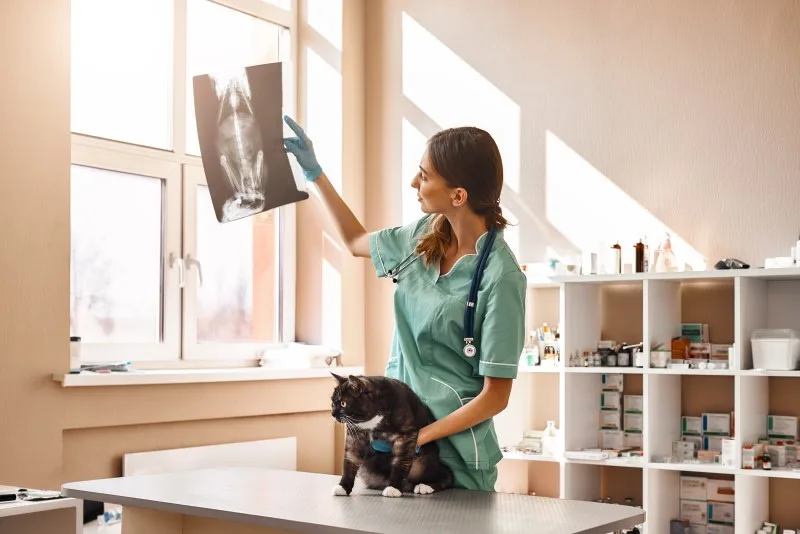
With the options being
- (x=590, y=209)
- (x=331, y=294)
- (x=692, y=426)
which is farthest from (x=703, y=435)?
(x=331, y=294)

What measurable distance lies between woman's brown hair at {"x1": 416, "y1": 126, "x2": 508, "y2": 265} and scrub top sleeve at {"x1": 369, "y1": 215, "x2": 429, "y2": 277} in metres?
0.22

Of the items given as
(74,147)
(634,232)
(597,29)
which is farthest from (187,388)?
(597,29)

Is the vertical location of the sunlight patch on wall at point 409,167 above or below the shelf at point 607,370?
above

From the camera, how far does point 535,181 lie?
4.46m

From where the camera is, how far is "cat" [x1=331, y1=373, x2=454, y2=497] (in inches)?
71.8

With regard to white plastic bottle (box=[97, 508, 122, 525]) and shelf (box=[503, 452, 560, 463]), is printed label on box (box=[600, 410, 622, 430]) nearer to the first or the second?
shelf (box=[503, 452, 560, 463])

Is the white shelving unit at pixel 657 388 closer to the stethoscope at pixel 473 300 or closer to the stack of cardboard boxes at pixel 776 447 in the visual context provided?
the stack of cardboard boxes at pixel 776 447

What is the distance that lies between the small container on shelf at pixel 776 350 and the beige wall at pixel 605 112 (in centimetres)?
37

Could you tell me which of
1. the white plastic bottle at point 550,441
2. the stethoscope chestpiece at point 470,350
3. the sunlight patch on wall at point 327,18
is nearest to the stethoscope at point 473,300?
the stethoscope chestpiece at point 470,350

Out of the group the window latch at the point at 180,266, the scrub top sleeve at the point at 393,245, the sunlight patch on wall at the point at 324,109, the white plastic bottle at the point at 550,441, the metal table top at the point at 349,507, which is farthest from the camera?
the sunlight patch on wall at the point at 324,109

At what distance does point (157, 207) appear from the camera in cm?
421

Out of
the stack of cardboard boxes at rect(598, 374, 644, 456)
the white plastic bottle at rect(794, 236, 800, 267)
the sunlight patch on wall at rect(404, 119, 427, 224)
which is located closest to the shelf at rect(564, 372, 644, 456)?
the stack of cardboard boxes at rect(598, 374, 644, 456)

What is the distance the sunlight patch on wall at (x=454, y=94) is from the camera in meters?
4.55

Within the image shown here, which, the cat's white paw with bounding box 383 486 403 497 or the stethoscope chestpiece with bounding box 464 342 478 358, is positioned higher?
the stethoscope chestpiece with bounding box 464 342 478 358
